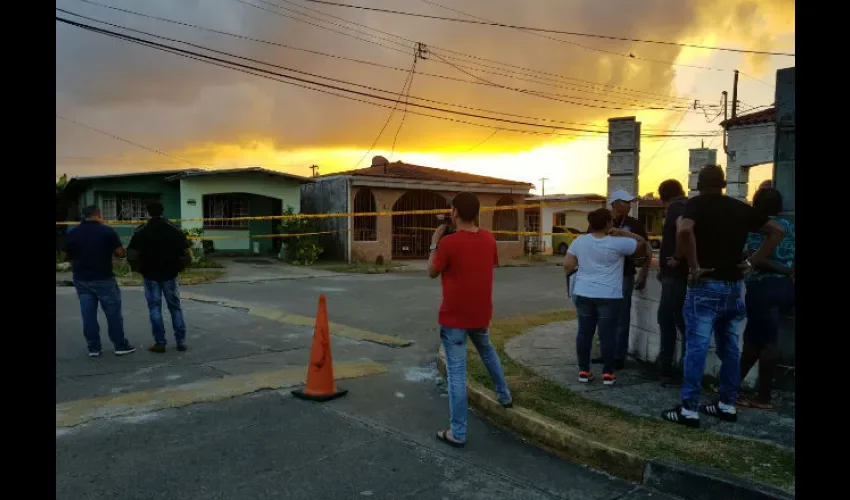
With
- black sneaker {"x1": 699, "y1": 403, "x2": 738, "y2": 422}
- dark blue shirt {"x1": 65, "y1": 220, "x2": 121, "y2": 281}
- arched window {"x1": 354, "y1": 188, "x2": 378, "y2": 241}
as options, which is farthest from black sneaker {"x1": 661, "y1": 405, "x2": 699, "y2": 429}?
arched window {"x1": 354, "y1": 188, "x2": 378, "y2": 241}

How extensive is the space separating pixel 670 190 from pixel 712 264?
1453 mm

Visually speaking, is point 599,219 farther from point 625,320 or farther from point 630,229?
point 625,320

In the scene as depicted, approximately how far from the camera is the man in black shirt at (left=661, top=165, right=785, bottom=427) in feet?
14.8

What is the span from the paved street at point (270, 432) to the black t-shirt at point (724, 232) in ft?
5.93

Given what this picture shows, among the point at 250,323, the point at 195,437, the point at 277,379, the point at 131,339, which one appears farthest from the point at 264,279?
the point at 195,437

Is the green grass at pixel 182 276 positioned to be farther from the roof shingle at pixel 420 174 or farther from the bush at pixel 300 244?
the roof shingle at pixel 420 174

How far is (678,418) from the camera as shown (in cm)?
458

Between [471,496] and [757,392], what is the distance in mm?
3130

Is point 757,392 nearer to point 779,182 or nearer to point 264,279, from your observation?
point 779,182

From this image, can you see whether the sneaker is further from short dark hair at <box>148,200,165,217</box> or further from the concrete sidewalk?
the concrete sidewalk

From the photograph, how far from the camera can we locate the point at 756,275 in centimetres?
494

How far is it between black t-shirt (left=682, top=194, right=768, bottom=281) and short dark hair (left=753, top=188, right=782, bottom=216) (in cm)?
47

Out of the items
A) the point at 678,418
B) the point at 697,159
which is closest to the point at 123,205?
the point at 697,159

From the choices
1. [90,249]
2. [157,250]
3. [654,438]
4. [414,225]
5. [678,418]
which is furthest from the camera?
[414,225]
